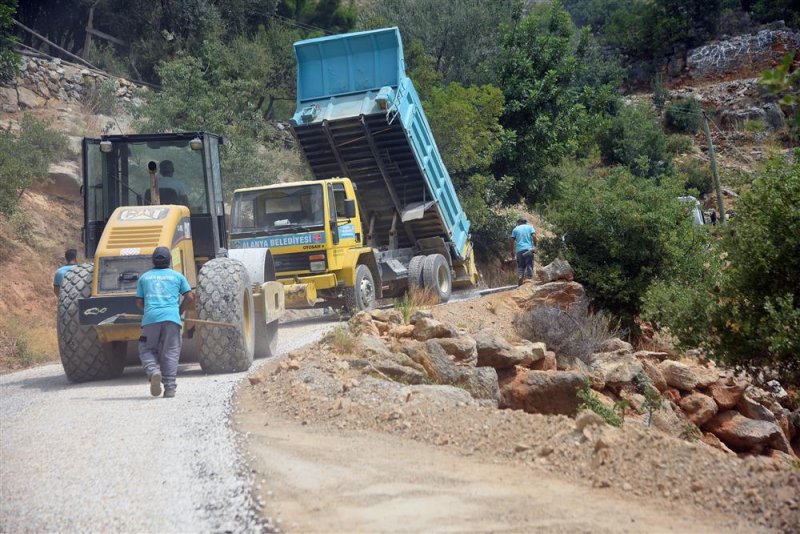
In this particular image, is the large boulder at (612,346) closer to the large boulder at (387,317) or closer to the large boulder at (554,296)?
the large boulder at (554,296)

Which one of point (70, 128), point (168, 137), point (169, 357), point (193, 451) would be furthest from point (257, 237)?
point (70, 128)

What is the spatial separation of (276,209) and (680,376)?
7.23 meters

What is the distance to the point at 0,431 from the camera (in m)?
7.10

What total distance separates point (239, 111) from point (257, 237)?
11068 millimetres

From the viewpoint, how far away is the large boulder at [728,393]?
13656 millimetres

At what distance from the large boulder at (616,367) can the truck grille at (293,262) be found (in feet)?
16.6

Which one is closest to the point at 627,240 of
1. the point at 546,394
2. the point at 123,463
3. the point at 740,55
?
the point at 546,394

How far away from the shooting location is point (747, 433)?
42.0 ft

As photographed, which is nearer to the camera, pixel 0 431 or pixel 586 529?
pixel 586 529

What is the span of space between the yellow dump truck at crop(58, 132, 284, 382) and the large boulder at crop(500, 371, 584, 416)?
131 inches

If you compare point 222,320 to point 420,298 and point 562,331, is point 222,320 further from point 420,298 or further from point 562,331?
point 420,298

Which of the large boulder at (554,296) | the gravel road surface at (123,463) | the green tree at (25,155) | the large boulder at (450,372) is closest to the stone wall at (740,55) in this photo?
the large boulder at (554,296)

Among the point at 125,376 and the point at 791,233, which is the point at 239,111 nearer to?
the point at 125,376

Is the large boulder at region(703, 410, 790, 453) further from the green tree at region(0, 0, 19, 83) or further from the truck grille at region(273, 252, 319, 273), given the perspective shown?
the green tree at region(0, 0, 19, 83)
